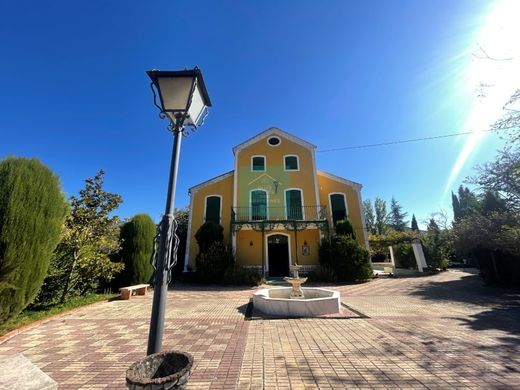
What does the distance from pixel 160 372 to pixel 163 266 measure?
800 millimetres

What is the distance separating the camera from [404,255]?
720 inches

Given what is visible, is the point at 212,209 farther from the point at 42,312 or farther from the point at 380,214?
the point at 380,214

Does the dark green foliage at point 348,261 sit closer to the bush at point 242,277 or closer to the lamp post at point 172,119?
the bush at point 242,277

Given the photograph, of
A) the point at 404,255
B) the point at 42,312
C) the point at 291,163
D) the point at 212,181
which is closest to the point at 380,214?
→ the point at 404,255

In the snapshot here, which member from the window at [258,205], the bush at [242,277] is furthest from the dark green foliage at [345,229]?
the bush at [242,277]

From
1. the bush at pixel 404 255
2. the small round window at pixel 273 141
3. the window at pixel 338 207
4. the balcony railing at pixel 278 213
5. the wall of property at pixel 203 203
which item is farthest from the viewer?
the small round window at pixel 273 141

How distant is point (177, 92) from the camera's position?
2684 mm

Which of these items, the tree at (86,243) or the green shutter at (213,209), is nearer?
the tree at (86,243)

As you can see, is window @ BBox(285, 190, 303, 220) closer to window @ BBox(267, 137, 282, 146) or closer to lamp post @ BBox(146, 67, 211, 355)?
window @ BBox(267, 137, 282, 146)

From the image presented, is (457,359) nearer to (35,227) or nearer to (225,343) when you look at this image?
(225,343)

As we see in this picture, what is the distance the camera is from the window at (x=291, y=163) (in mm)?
17750

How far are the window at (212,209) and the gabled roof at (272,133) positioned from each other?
361 centimetres

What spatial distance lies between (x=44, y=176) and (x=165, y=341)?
183 inches

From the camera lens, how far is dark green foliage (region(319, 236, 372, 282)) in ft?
42.4
